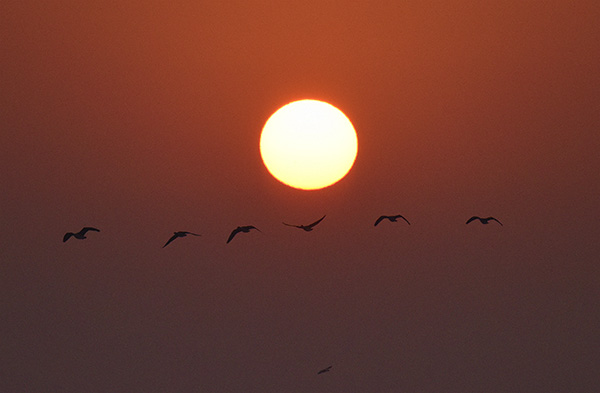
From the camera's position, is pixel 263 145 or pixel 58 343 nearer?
pixel 263 145

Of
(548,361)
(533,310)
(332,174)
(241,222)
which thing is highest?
(332,174)

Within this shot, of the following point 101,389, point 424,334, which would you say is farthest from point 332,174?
point 101,389

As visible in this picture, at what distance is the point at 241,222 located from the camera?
30.0 m

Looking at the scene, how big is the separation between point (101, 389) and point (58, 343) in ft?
9.54

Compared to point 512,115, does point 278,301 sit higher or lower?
lower

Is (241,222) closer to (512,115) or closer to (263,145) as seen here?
(263,145)

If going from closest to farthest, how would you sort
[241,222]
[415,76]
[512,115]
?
[415,76]
[512,115]
[241,222]

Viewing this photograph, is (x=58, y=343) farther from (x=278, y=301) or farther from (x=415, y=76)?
(x=415, y=76)

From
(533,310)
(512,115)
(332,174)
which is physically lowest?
(533,310)

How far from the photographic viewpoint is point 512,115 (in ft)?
91.1

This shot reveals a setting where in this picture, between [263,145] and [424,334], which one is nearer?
[263,145]

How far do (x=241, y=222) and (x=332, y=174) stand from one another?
429 centimetres

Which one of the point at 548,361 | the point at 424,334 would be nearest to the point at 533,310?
the point at 548,361

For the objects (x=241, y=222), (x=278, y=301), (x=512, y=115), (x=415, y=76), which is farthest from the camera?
(x=278, y=301)
